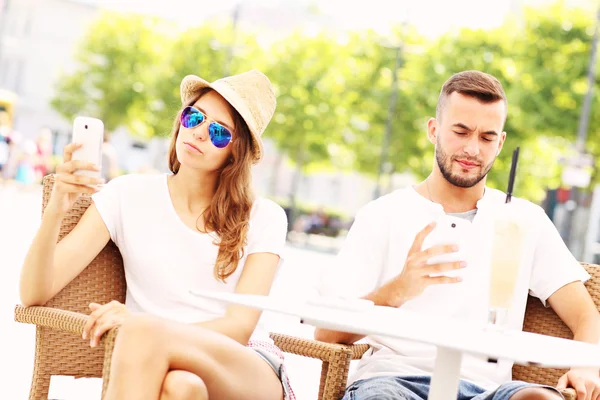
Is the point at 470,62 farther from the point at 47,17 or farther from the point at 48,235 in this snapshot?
the point at 47,17

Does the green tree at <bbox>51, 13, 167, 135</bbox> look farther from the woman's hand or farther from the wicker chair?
the woman's hand

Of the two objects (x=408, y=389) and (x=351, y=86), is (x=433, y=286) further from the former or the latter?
(x=351, y=86)

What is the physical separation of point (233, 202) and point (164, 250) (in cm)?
27

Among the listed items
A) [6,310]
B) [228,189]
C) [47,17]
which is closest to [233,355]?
[228,189]

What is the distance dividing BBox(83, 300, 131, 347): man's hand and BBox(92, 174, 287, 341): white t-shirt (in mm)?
399

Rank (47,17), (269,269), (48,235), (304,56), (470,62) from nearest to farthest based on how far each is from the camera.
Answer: (48,235)
(269,269)
(470,62)
(304,56)
(47,17)

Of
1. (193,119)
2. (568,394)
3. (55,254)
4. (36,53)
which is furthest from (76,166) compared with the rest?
(36,53)

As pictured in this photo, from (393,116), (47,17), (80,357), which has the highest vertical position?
(47,17)

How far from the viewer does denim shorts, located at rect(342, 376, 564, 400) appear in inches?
96.4

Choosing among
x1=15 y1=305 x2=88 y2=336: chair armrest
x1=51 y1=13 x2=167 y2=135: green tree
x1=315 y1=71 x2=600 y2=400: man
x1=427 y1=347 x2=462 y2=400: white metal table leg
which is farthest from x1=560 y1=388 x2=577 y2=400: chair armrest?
x1=51 y1=13 x2=167 y2=135: green tree

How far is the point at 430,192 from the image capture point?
3.09 metres

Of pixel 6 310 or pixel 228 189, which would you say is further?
pixel 6 310

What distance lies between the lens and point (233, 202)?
3016 mm

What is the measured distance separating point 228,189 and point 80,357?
0.71 metres
